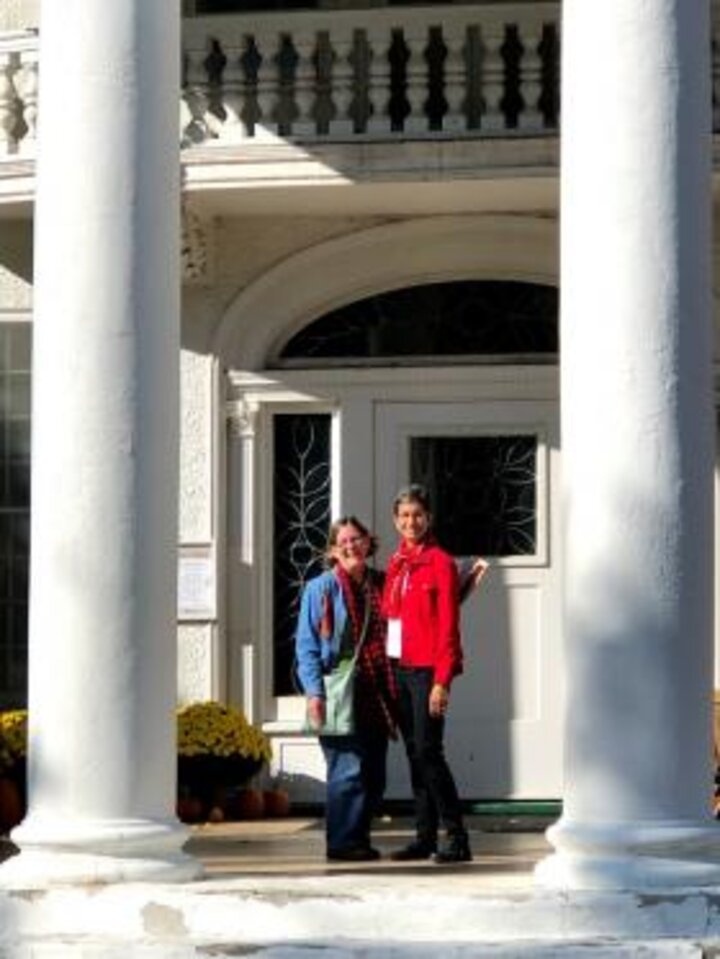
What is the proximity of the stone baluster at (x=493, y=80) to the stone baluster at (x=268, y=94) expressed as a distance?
1224mm

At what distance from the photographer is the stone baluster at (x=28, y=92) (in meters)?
16.1

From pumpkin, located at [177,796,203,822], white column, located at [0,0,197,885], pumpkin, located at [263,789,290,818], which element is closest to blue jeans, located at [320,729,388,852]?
white column, located at [0,0,197,885]

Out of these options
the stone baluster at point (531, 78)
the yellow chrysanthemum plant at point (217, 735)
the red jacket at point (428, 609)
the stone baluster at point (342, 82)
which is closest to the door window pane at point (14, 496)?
the yellow chrysanthemum plant at point (217, 735)

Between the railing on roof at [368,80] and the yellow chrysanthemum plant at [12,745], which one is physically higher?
the railing on roof at [368,80]

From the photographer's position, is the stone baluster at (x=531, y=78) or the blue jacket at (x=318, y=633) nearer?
the blue jacket at (x=318, y=633)

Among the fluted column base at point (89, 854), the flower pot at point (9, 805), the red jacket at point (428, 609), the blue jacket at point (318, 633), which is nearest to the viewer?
the fluted column base at point (89, 854)

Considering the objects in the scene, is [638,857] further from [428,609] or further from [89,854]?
[89,854]

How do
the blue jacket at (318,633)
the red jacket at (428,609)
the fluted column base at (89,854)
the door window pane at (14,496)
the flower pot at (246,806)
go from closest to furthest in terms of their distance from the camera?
the fluted column base at (89,854)
the red jacket at (428,609)
the blue jacket at (318,633)
the flower pot at (246,806)
the door window pane at (14,496)

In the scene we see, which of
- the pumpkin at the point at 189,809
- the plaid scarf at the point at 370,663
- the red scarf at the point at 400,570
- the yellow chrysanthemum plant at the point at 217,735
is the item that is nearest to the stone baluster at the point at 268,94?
the yellow chrysanthemum plant at the point at 217,735

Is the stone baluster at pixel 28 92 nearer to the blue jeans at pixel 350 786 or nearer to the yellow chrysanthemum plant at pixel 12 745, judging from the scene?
the yellow chrysanthemum plant at pixel 12 745

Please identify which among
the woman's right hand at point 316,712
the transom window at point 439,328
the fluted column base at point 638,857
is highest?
the transom window at point 439,328

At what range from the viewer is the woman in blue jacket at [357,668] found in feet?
42.2

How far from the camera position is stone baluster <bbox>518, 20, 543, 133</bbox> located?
1591 cm

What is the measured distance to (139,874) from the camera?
37.2 ft
